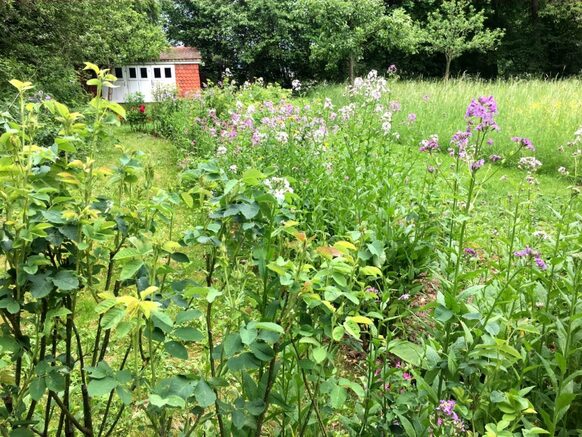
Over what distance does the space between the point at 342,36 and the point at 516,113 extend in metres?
12.1

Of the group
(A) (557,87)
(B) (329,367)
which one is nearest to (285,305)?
(B) (329,367)

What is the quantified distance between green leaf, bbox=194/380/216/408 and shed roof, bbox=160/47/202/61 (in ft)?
95.0

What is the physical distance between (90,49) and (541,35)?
24.3 m

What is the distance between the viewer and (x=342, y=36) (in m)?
19.3

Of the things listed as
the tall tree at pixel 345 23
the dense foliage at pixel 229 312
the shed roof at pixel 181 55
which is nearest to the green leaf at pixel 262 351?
the dense foliage at pixel 229 312

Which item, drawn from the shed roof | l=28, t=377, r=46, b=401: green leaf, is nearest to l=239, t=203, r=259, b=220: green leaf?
l=28, t=377, r=46, b=401: green leaf

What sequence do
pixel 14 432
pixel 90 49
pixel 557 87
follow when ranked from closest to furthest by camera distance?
pixel 14 432 → pixel 557 87 → pixel 90 49

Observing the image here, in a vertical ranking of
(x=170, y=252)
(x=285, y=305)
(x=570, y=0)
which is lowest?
(x=285, y=305)

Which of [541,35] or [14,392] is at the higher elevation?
[541,35]

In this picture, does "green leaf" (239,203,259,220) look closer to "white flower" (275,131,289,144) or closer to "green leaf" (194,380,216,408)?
"green leaf" (194,380,216,408)

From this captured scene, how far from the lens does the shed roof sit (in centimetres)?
2766

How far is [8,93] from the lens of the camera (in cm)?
818

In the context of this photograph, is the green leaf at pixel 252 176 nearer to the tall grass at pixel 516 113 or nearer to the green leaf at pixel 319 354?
the green leaf at pixel 319 354

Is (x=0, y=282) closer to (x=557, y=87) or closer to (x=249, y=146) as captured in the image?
(x=249, y=146)
